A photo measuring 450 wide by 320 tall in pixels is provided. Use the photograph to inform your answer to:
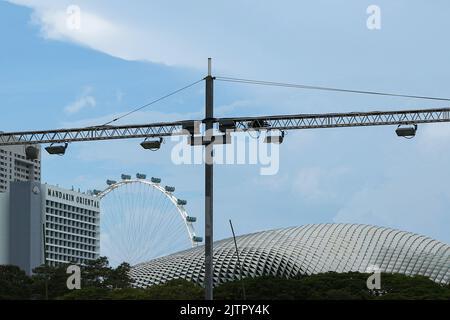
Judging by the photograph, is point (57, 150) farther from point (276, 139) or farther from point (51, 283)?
point (51, 283)

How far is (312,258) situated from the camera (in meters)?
187

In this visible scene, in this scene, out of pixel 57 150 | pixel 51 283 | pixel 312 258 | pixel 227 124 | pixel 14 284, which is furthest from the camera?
pixel 312 258

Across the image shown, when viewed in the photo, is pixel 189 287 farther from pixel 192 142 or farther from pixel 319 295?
pixel 192 142

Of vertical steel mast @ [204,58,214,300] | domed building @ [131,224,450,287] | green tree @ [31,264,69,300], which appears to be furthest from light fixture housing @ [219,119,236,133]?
domed building @ [131,224,450,287]

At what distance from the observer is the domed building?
17888 cm

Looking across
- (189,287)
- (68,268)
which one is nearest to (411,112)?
(189,287)

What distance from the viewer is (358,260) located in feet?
605

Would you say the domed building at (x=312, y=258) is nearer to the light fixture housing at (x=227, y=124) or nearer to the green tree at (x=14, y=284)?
the green tree at (x=14, y=284)

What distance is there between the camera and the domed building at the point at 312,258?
587ft

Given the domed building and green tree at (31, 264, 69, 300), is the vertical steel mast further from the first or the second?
the domed building

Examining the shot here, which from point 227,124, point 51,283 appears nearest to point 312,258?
point 51,283
